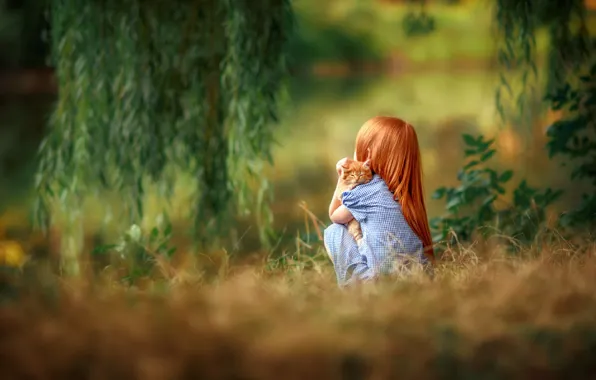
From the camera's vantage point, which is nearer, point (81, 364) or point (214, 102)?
point (81, 364)

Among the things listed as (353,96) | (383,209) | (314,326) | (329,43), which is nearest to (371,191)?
(383,209)

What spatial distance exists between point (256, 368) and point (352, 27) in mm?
13380

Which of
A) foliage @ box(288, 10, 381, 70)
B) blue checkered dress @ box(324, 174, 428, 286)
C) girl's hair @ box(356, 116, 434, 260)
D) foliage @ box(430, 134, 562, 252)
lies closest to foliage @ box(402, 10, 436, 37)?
foliage @ box(430, 134, 562, 252)

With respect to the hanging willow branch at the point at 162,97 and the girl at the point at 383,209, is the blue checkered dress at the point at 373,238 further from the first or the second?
the hanging willow branch at the point at 162,97

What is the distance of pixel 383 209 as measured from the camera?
8.43ft

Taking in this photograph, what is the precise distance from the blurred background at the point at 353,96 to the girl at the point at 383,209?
0.61 m

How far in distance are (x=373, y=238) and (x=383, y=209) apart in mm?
93

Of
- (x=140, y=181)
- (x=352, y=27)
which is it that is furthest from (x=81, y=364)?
(x=352, y=27)

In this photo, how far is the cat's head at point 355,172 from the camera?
2.61m

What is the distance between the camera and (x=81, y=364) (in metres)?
1.40

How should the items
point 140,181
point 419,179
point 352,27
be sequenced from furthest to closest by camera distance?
point 352,27 < point 140,181 < point 419,179

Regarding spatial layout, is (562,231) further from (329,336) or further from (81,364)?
(81,364)

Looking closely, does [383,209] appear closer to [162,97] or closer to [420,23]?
[162,97]

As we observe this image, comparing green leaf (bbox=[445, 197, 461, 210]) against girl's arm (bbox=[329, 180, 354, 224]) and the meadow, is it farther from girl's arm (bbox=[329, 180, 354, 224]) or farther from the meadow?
girl's arm (bbox=[329, 180, 354, 224])
